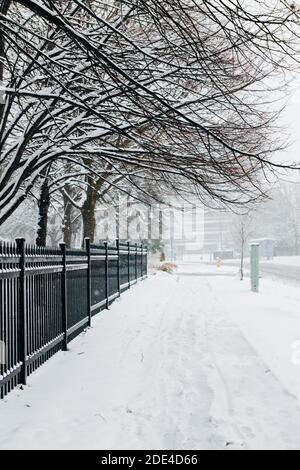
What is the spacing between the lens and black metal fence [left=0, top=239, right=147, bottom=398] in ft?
17.2

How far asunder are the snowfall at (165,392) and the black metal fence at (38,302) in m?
0.25

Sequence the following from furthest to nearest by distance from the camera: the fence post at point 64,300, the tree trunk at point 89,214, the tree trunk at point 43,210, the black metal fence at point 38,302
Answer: the tree trunk at point 89,214
the tree trunk at point 43,210
the fence post at point 64,300
the black metal fence at point 38,302

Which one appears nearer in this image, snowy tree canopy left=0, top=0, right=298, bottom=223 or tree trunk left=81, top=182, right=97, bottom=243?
snowy tree canopy left=0, top=0, right=298, bottom=223

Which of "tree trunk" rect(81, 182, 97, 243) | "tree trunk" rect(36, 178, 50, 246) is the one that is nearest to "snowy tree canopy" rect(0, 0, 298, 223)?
"tree trunk" rect(36, 178, 50, 246)

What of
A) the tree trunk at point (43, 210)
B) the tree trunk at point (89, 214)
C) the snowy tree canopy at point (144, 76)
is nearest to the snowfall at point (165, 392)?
the snowy tree canopy at point (144, 76)

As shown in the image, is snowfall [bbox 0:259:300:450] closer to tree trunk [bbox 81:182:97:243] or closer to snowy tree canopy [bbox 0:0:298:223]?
snowy tree canopy [bbox 0:0:298:223]

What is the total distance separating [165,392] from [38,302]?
2.14 metres

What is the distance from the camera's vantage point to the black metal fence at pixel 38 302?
525 centimetres

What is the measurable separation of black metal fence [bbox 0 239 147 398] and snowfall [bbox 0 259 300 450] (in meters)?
0.25

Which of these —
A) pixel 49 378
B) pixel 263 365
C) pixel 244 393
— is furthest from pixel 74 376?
pixel 263 365

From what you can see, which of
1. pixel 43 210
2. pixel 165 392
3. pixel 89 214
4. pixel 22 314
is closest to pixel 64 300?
pixel 22 314

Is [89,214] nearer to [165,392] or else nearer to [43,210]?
[43,210]

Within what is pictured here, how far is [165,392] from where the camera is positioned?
17.8 feet

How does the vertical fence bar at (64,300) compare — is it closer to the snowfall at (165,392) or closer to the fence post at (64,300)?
the fence post at (64,300)
